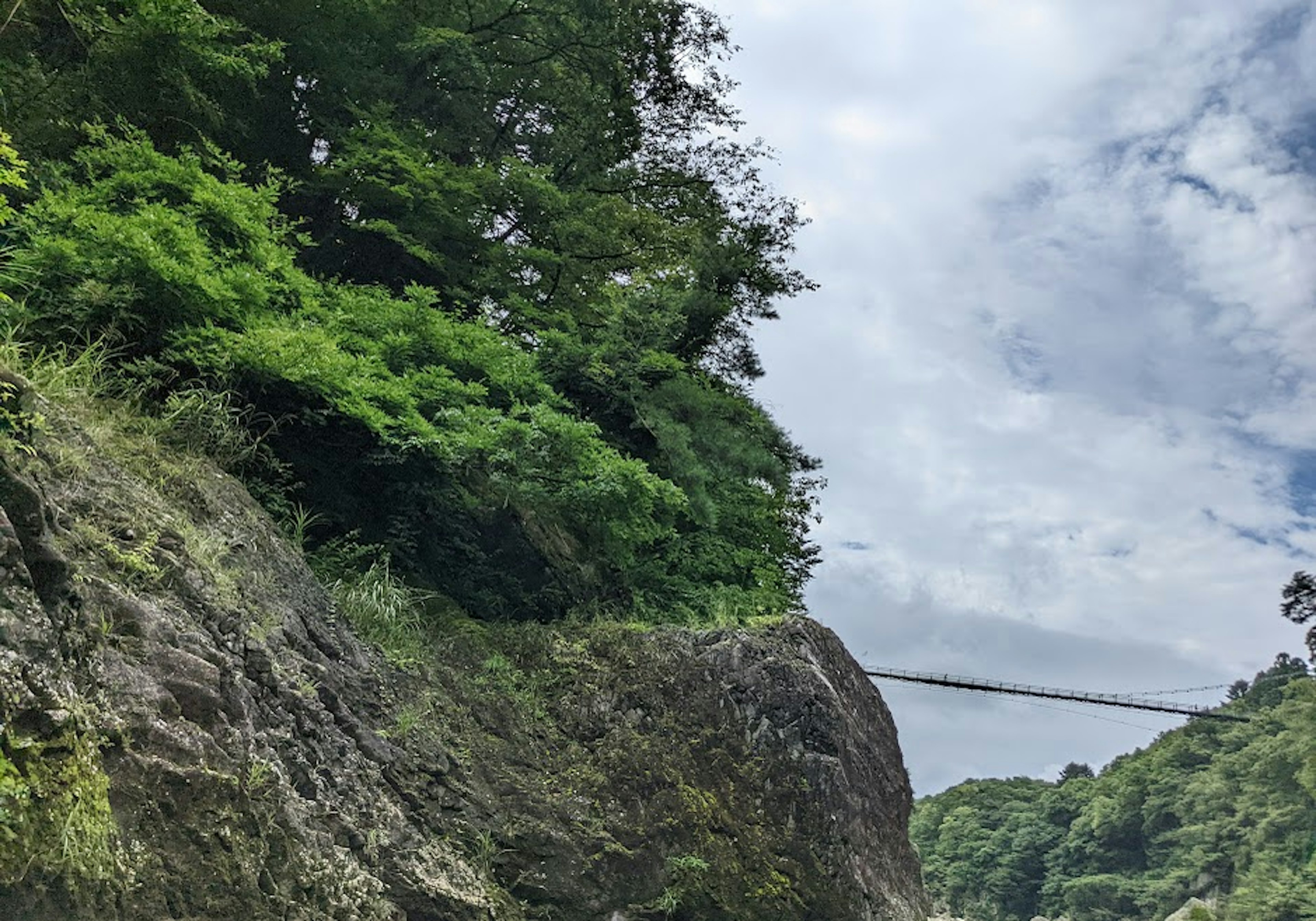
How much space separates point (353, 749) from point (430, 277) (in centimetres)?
709

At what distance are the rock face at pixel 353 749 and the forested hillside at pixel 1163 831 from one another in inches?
1217

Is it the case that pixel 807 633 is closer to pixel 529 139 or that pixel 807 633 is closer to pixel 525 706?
pixel 525 706

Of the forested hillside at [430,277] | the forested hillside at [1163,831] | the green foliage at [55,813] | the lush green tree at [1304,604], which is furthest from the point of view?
the forested hillside at [1163,831]

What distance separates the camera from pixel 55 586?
3637 mm

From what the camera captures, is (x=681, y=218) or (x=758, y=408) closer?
(x=758, y=408)

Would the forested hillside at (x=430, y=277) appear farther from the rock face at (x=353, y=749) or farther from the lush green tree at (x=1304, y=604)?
the lush green tree at (x=1304, y=604)

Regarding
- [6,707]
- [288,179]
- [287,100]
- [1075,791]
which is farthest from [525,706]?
[1075,791]

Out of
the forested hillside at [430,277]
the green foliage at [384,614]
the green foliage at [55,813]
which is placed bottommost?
the green foliage at [55,813]

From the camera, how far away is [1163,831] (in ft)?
200

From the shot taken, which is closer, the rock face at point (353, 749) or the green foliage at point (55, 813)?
the green foliage at point (55, 813)

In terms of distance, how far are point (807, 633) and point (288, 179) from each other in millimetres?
7122

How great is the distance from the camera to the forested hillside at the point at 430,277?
265 inches

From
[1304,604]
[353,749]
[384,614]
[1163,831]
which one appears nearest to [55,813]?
[353,749]

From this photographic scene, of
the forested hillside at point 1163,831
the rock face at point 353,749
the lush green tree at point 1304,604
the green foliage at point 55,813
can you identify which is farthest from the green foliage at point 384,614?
the forested hillside at point 1163,831
